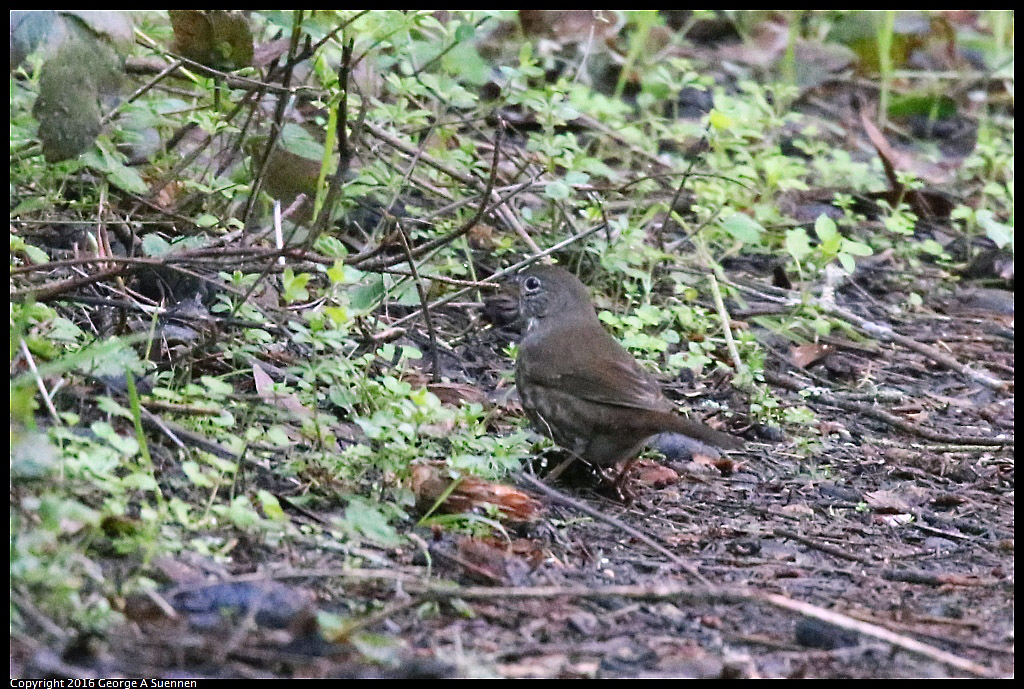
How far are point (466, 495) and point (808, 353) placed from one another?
2536 millimetres

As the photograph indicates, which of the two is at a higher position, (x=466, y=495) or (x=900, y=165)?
(x=466, y=495)

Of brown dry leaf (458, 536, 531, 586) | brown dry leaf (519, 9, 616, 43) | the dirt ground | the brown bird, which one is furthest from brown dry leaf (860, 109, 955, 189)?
brown dry leaf (458, 536, 531, 586)

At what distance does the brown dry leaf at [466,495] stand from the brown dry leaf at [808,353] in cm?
227

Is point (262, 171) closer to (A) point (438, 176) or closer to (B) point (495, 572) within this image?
(A) point (438, 176)

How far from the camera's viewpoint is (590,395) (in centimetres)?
436

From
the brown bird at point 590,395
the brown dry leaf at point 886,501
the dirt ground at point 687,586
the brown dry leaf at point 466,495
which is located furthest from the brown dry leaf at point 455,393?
the brown dry leaf at point 886,501

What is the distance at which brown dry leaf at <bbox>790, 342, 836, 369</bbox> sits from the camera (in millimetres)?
5656

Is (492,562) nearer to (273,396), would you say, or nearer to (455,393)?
(273,396)

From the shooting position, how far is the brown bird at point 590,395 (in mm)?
4180

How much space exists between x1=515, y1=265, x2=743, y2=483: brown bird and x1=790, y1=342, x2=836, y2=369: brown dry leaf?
1.24 metres

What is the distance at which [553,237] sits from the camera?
5551 millimetres

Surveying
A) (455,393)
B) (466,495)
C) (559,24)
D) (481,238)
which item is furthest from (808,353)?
(559,24)

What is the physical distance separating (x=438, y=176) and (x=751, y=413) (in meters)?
1.70

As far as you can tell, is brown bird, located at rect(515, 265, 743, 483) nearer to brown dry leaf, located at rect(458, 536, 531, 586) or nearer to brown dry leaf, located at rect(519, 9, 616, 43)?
brown dry leaf, located at rect(458, 536, 531, 586)
